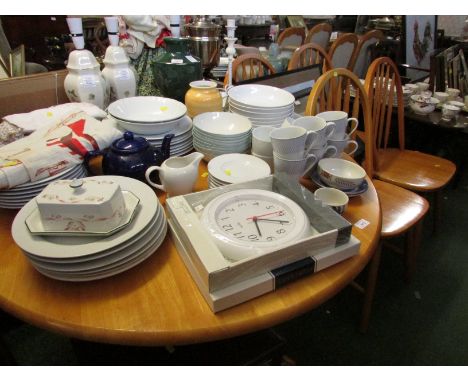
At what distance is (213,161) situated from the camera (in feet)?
3.26

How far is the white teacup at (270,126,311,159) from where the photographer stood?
88 centimetres

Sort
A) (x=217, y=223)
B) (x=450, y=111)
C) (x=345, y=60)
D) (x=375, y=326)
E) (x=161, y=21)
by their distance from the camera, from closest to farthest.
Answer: (x=217, y=223), (x=375, y=326), (x=161, y=21), (x=450, y=111), (x=345, y=60)

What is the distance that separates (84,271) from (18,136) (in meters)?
0.62

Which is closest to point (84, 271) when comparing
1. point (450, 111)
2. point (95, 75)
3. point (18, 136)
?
point (18, 136)

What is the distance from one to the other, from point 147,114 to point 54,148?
416 millimetres

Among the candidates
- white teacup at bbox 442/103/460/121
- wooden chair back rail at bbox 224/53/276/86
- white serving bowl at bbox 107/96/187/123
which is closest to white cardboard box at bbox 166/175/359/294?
white serving bowl at bbox 107/96/187/123

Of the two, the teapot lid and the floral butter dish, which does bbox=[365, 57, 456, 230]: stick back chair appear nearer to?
the teapot lid

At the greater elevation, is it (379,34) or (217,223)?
(379,34)

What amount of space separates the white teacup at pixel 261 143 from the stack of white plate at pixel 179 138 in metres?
0.23

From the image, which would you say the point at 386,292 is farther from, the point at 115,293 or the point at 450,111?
the point at 115,293

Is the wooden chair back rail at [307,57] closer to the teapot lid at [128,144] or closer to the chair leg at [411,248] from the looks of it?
the chair leg at [411,248]

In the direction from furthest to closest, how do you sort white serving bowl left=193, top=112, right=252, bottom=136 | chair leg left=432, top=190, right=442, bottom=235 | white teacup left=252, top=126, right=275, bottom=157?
1. chair leg left=432, top=190, right=442, bottom=235
2. white serving bowl left=193, top=112, right=252, bottom=136
3. white teacup left=252, top=126, right=275, bottom=157

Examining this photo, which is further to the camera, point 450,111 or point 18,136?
point 450,111

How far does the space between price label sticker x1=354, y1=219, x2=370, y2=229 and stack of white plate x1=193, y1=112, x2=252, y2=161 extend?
425 millimetres
